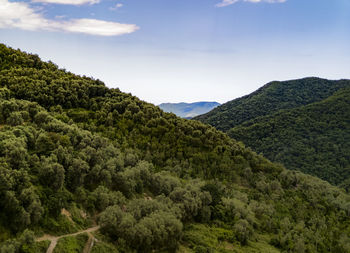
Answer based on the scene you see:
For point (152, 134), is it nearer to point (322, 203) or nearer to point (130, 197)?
point (130, 197)

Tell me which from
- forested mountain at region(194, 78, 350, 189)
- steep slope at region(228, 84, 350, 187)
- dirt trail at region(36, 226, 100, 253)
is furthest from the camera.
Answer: steep slope at region(228, 84, 350, 187)

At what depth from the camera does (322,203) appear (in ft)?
191

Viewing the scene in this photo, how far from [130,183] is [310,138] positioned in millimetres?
117165

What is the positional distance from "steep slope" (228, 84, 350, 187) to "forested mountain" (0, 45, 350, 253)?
51.9 metres

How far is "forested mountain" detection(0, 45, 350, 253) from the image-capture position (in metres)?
26.1

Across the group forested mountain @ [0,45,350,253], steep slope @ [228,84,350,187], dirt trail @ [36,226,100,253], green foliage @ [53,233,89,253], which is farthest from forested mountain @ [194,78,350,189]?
green foliage @ [53,233,89,253]

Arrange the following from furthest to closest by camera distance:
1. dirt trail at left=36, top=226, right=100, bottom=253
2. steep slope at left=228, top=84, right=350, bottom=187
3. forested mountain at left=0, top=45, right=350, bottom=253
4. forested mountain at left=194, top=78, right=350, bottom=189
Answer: steep slope at left=228, top=84, right=350, bottom=187, forested mountain at left=194, top=78, right=350, bottom=189, forested mountain at left=0, top=45, right=350, bottom=253, dirt trail at left=36, top=226, right=100, bottom=253

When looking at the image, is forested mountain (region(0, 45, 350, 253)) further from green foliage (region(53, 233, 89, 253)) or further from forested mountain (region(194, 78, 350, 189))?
forested mountain (region(194, 78, 350, 189))

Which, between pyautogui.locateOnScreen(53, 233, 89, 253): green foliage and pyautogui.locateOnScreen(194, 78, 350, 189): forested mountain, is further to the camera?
A: pyautogui.locateOnScreen(194, 78, 350, 189): forested mountain

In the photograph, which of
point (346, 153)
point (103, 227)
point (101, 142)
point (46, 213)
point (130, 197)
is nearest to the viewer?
point (46, 213)

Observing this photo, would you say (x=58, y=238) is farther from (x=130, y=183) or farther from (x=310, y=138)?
(x=310, y=138)

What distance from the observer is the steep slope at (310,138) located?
4520 inches

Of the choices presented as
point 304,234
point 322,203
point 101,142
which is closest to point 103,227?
point 101,142

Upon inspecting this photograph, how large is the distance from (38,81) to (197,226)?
3819cm
